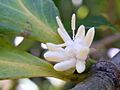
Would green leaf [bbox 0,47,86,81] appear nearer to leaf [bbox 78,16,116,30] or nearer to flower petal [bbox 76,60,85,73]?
flower petal [bbox 76,60,85,73]

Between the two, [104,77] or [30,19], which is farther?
[30,19]

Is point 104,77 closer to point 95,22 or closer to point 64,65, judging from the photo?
point 64,65

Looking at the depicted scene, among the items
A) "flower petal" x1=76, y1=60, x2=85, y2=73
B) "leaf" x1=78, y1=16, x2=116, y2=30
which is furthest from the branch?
"leaf" x1=78, y1=16, x2=116, y2=30

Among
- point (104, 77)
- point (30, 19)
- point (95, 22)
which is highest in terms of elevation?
point (95, 22)

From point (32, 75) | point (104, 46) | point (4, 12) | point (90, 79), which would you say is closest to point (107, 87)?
point (90, 79)

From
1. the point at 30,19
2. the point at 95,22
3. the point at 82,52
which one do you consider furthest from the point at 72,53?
the point at 95,22

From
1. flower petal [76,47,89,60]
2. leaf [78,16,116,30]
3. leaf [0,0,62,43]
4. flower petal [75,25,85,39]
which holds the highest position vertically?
leaf [78,16,116,30]
